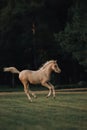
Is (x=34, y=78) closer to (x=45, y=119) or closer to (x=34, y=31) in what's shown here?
(x=45, y=119)

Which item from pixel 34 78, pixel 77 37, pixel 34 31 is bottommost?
pixel 34 78

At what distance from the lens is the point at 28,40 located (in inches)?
2304

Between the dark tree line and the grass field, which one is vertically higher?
the dark tree line

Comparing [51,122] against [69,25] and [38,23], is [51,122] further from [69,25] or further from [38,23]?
[38,23]

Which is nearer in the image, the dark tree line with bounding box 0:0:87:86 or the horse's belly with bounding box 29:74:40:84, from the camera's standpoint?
the horse's belly with bounding box 29:74:40:84

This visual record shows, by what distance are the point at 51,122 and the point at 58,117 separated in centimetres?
150

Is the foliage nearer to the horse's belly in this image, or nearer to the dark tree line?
the dark tree line

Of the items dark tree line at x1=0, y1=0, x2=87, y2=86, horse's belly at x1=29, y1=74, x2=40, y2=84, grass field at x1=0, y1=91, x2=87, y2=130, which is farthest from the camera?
dark tree line at x1=0, y1=0, x2=87, y2=86

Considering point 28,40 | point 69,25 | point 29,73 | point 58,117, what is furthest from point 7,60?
point 58,117

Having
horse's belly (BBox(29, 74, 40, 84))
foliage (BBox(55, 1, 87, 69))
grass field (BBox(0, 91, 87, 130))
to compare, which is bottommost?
grass field (BBox(0, 91, 87, 130))

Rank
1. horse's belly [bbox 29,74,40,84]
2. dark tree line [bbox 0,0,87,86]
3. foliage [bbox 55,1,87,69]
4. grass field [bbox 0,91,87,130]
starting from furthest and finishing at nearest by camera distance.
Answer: dark tree line [bbox 0,0,87,86] < foliage [bbox 55,1,87,69] < horse's belly [bbox 29,74,40,84] < grass field [bbox 0,91,87,130]

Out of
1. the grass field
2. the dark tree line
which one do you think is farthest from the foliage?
the grass field

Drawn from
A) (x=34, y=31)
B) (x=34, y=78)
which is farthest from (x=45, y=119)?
(x=34, y=31)

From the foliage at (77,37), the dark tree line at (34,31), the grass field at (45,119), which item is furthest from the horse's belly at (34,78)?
the dark tree line at (34,31)
